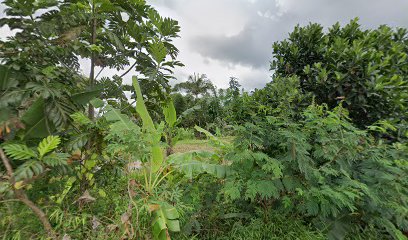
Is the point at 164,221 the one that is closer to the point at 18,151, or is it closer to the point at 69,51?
the point at 18,151

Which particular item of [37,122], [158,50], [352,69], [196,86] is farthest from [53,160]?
[196,86]

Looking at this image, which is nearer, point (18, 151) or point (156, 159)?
point (18, 151)

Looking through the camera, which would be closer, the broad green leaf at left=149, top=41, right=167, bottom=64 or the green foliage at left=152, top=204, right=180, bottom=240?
the green foliage at left=152, top=204, right=180, bottom=240

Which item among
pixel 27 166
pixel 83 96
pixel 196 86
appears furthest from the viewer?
pixel 196 86

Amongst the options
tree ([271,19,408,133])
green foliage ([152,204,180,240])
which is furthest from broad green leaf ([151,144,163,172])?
tree ([271,19,408,133])

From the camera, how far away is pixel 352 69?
344 cm

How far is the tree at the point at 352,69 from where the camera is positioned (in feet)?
11.2

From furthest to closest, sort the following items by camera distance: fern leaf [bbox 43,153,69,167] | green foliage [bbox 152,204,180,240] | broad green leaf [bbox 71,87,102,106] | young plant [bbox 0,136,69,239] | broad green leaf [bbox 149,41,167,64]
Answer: broad green leaf [bbox 149,41,167,64] → broad green leaf [bbox 71,87,102,106] → green foliage [bbox 152,204,180,240] → fern leaf [bbox 43,153,69,167] → young plant [bbox 0,136,69,239]

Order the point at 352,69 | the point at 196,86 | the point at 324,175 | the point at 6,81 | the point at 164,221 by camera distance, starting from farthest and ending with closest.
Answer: the point at 196,86, the point at 352,69, the point at 324,175, the point at 6,81, the point at 164,221

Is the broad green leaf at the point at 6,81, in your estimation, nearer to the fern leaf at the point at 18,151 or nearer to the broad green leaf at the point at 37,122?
the broad green leaf at the point at 37,122

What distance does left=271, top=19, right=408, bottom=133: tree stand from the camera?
340 cm

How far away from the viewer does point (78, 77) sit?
274 centimetres

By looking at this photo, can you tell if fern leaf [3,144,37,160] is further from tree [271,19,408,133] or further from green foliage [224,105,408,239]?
Answer: tree [271,19,408,133]

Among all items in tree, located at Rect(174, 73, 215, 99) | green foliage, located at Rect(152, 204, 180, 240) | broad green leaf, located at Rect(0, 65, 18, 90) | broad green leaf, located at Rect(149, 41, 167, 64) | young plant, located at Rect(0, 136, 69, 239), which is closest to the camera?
young plant, located at Rect(0, 136, 69, 239)
